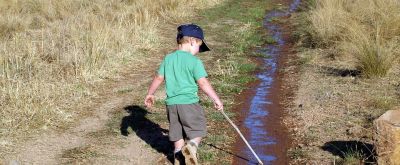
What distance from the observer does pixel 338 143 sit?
20.4 feet

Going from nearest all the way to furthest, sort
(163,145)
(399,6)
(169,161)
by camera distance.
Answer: (169,161), (163,145), (399,6)

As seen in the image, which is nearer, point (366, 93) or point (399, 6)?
point (366, 93)

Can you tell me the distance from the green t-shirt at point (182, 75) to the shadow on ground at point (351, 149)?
1.66 m

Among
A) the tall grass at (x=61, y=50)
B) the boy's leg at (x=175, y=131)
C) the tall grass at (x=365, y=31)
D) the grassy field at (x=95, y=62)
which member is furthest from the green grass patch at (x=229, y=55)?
the tall grass at (x=365, y=31)

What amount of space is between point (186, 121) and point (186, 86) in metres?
0.35

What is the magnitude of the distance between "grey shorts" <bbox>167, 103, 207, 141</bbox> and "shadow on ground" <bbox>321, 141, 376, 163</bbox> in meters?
1.50

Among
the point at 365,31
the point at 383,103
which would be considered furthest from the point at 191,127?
the point at 365,31

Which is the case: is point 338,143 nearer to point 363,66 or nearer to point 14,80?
point 363,66

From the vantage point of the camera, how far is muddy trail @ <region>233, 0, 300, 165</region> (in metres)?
6.23

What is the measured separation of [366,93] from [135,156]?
3.69 m

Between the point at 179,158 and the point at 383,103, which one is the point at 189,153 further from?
the point at 383,103

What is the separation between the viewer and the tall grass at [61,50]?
7164 millimetres

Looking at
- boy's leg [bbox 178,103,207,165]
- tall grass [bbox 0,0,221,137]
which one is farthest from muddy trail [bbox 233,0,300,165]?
tall grass [bbox 0,0,221,137]

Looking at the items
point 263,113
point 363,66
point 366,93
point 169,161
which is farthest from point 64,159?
point 363,66
